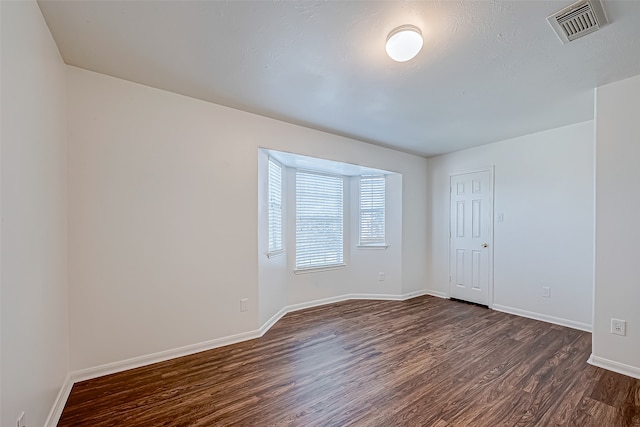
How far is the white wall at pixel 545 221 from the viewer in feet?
10.8

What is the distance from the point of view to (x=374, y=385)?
2.15 meters

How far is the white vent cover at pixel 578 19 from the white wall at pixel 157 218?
2.49 meters

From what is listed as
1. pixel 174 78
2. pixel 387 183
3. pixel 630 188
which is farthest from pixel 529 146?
pixel 174 78

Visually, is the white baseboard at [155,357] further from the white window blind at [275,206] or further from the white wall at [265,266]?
the white window blind at [275,206]

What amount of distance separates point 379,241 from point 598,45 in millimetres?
3369

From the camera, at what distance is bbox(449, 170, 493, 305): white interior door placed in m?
4.19

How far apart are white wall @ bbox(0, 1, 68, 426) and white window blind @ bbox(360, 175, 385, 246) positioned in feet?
12.2

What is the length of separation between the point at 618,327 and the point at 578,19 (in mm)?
2449

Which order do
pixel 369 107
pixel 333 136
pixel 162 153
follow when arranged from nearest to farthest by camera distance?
pixel 162 153, pixel 369 107, pixel 333 136

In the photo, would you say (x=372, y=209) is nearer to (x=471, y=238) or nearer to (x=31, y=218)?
(x=471, y=238)

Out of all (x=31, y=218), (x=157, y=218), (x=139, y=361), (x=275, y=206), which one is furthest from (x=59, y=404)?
(x=275, y=206)

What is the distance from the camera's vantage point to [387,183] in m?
4.71

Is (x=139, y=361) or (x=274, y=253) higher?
(x=274, y=253)

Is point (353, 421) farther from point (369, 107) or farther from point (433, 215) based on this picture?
point (433, 215)
